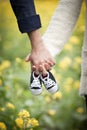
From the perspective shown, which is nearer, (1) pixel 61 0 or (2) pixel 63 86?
(1) pixel 61 0

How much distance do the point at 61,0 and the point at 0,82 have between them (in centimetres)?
92

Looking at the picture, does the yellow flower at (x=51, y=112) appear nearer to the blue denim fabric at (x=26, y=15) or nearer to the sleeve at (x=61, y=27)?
the sleeve at (x=61, y=27)

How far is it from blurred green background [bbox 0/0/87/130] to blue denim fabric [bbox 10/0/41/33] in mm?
695

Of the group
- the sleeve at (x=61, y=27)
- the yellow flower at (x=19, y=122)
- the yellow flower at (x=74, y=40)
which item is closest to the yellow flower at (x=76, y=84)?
the yellow flower at (x=74, y=40)

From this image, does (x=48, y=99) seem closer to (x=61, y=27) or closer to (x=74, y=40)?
(x=74, y=40)

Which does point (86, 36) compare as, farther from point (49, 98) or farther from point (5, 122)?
point (49, 98)

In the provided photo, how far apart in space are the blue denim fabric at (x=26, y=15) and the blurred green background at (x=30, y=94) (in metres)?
0.70

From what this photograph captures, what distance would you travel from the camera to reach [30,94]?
4.43 meters

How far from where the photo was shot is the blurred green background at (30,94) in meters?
3.64

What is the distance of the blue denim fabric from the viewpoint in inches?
107

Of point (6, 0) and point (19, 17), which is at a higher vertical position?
point (19, 17)

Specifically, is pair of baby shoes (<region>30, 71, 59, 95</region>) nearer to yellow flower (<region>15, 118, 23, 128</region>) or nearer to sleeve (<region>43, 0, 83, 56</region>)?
sleeve (<region>43, 0, 83, 56</region>)

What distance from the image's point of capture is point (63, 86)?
195 inches

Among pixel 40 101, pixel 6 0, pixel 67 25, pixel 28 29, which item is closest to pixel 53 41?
pixel 67 25
